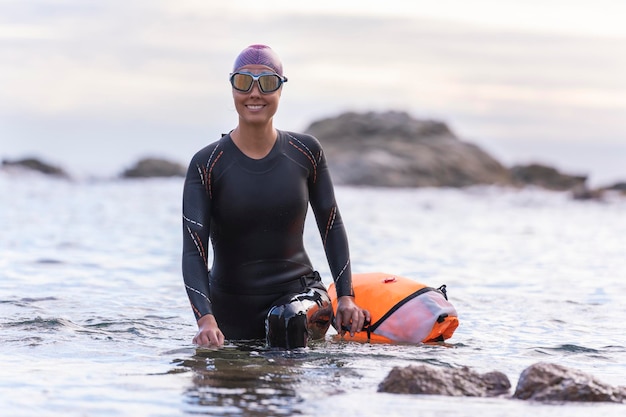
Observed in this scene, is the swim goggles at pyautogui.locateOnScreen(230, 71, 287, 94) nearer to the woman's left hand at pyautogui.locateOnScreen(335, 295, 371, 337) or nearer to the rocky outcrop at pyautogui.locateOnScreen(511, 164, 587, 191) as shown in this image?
the woman's left hand at pyautogui.locateOnScreen(335, 295, 371, 337)

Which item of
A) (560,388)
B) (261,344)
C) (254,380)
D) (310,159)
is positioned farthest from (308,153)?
(560,388)

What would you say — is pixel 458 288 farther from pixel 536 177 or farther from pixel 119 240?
pixel 536 177

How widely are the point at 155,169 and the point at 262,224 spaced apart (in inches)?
2431

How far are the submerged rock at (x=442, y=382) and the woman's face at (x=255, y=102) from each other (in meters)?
2.07

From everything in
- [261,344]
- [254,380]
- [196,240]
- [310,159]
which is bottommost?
[254,380]

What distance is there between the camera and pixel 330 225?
24.8 feet

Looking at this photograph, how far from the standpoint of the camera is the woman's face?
7098 mm

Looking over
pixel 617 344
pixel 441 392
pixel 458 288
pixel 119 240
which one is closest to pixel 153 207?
pixel 119 240

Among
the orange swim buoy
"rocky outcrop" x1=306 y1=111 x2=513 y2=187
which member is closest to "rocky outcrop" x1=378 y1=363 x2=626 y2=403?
the orange swim buoy

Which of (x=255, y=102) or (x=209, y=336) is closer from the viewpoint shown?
(x=209, y=336)

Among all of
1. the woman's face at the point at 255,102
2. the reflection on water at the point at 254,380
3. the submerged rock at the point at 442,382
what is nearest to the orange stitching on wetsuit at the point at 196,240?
the reflection on water at the point at 254,380

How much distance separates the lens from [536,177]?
64.4 m

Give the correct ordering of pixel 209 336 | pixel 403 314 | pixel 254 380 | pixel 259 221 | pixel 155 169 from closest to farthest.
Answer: pixel 254 380 → pixel 209 336 → pixel 259 221 → pixel 403 314 → pixel 155 169

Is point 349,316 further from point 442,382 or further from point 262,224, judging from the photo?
point 442,382
